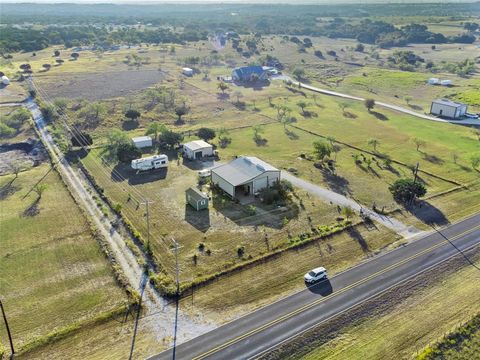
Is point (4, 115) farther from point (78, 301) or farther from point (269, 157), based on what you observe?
point (78, 301)

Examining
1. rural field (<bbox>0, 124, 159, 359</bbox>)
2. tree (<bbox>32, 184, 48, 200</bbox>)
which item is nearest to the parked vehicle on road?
rural field (<bbox>0, 124, 159, 359</bbox>)

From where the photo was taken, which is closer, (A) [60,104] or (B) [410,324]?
(B) [410,324]

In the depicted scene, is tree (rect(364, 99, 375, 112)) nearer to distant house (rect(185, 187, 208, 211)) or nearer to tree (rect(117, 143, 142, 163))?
tree (rect(117, 143, 142, 163))

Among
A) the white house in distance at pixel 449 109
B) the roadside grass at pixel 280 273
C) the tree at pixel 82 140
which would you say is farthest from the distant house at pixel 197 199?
the white house in distance at pixel 449 109

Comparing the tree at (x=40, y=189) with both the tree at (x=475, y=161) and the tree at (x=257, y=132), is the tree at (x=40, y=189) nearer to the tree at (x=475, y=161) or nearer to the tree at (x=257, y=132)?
the tree at (x=257, y=132)

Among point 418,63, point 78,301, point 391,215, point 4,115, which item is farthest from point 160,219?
point 418,63

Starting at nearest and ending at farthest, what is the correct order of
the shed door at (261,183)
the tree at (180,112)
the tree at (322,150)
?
the shed door at (261,183) → the tree at (322,150) → the tree at (180,112)

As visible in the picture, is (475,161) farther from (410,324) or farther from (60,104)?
(60,104)

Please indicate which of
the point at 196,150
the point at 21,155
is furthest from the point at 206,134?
the point at 21,155
